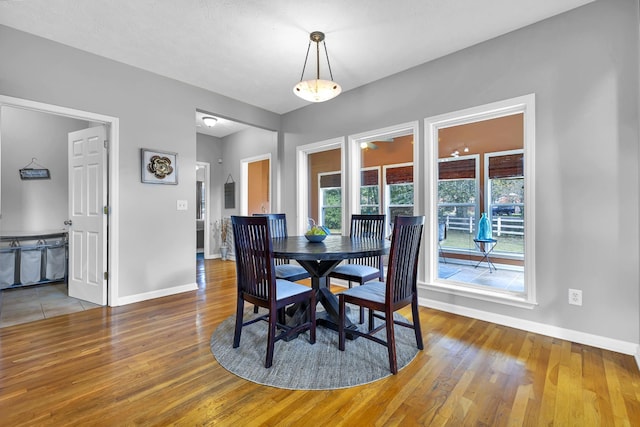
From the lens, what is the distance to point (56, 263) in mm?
4027

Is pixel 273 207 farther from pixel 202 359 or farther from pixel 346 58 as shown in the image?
pixel 202 359

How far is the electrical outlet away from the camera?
7.62 feet

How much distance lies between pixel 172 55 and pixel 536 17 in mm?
3410

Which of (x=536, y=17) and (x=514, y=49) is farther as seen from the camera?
(x=514, y=49)

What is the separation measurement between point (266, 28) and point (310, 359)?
2.75 meters

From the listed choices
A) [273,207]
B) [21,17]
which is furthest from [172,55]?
[273,207]

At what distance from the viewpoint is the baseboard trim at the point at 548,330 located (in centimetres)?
214

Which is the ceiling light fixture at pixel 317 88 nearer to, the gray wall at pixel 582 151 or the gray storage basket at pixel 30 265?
the gray wall at pixel 582 151

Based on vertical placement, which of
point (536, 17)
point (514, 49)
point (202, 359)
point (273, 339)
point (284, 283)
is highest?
point (536, 17)

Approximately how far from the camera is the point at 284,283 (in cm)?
219

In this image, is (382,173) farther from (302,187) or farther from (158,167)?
(158,167)

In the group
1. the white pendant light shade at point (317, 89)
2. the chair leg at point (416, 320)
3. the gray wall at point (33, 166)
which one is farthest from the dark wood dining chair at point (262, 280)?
the gray wall at point (33, 166)

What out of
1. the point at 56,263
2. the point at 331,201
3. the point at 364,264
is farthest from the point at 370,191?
the point at 56,263

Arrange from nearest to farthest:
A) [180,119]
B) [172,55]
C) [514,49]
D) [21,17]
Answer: [21,17] < [514,49] < [172,55] < [180,119]
